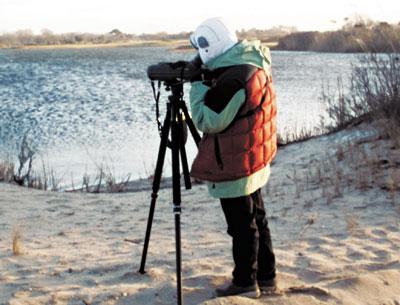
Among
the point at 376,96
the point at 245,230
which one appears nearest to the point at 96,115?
the point at 376,96

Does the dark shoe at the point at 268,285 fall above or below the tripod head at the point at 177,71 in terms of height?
below

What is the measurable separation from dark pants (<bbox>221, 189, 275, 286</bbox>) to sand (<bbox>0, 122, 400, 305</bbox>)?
0.15 m

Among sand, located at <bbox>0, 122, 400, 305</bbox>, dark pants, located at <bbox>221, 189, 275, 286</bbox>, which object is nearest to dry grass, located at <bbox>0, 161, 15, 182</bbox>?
sand, located at <bbox>0, 122, 400, 305</bbox>

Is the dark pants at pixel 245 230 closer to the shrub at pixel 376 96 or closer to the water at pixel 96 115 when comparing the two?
the shrub at pixel 376 96

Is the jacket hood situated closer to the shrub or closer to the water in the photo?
the shrub

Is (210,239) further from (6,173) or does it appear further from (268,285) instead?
(6,173)

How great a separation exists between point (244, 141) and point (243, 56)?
0.43 metres

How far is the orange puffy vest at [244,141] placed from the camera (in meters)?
3.53

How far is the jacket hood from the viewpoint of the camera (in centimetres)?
353

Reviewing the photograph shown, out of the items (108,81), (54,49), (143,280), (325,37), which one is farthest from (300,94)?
(54,49)

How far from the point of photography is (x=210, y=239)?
5672mm

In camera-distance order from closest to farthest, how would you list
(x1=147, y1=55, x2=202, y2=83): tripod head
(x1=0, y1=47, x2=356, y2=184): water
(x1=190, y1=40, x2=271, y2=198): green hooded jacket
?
(x1=190, y1=40, x2=271, y2=198): green hooded jacket → (x1=147, y1=55, x2=202, y2=83): tripod head → (x1=0, y1=47, x2=356, y2=184): water

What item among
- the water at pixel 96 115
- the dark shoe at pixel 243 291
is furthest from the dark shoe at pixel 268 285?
the water at pixel 96 115

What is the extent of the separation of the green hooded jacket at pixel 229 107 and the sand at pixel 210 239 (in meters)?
0.60
